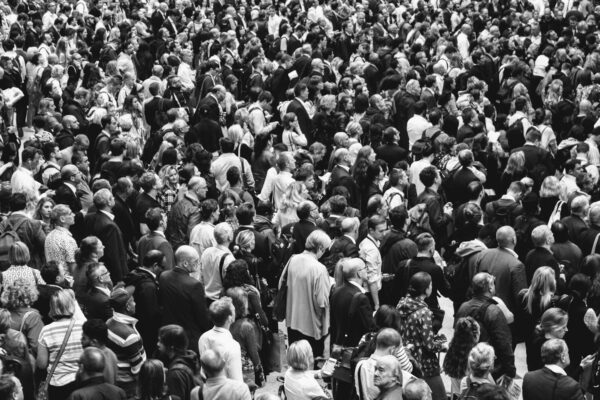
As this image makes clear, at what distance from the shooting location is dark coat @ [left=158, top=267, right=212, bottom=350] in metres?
9.87

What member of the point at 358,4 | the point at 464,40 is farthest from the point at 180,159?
the point at 358,4

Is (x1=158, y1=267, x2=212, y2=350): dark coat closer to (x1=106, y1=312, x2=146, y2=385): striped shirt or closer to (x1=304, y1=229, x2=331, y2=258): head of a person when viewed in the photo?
(x1=106, y1=312, x2=146, y2=385): striped shirt

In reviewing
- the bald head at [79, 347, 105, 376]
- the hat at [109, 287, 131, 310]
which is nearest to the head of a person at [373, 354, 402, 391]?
the bald head at [79, 347, 105, 376]

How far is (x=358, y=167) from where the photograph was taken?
13281mm

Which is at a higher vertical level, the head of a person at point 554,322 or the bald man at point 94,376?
the head of a person at point 554,322

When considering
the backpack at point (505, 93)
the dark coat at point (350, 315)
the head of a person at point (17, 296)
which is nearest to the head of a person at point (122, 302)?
the head of a person at point (17, 296)

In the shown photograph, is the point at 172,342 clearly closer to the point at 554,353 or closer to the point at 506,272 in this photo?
the point at 554,353

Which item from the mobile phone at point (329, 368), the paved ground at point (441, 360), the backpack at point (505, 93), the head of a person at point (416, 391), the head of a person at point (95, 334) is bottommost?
the paved ground at point (441, 360)

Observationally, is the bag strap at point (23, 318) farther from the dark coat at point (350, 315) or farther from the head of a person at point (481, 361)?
the head of a person at point (481, 361)

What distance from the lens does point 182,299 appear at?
9.88 metres

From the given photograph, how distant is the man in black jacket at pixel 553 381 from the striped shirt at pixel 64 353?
3.53m

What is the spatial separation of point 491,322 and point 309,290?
6.76 feet

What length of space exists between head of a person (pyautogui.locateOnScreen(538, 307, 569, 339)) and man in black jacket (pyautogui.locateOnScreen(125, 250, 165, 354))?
11.3 ft

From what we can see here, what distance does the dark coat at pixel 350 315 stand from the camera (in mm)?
9523
